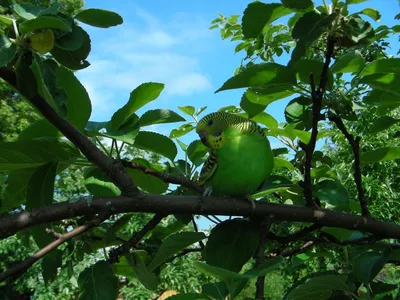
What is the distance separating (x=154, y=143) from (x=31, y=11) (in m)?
0.46

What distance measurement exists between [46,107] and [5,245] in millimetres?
8148

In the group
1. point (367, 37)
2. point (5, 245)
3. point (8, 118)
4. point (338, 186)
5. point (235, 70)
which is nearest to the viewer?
point (367, 37)

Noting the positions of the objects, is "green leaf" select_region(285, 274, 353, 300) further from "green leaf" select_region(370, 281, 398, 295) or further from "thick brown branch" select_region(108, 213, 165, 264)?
"thick brown branch" select_region(108, 213, 165, 264)

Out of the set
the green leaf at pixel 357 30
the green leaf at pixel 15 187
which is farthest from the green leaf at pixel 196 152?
the green leaf at pixel 357 30

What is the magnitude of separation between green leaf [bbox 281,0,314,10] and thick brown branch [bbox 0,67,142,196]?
1.36 ft

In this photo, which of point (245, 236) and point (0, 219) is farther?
point (245, 236)

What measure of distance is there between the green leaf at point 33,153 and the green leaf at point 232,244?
340 millimetres

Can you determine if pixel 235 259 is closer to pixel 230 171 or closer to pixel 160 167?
pixel 230 171

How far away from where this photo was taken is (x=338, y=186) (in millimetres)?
1173

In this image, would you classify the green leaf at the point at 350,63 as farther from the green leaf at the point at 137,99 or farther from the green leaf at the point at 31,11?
the green leaf at the point at 31,11

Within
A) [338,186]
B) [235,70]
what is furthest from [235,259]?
[235,70]

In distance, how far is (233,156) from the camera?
107 cm

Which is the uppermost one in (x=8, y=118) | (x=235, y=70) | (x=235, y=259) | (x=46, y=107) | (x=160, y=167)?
(x=8, y=118)

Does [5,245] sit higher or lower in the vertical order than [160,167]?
higher
